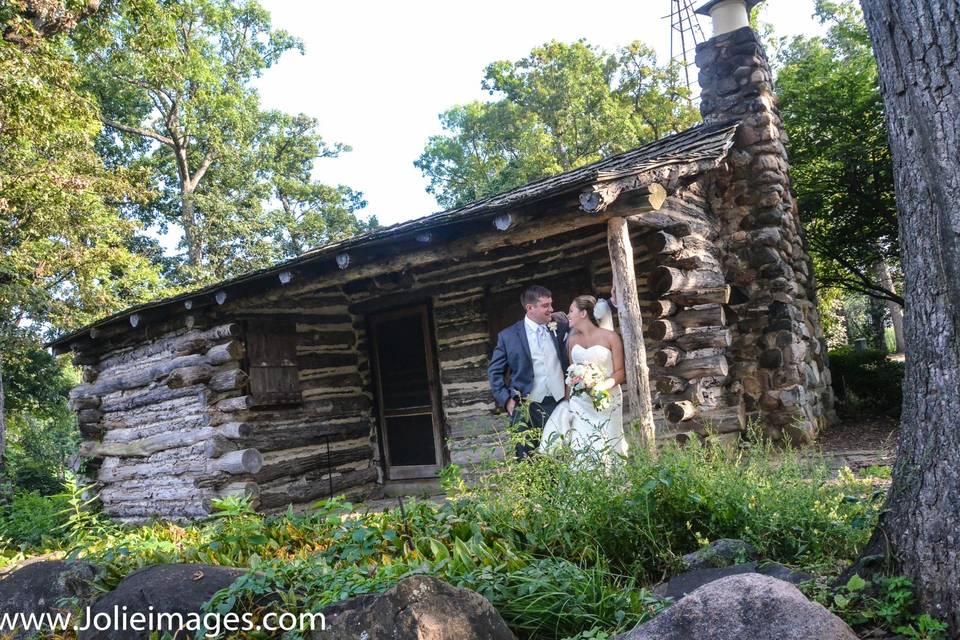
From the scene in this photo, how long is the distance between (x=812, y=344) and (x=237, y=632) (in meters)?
8.76

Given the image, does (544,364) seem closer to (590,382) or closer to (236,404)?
(590,382)

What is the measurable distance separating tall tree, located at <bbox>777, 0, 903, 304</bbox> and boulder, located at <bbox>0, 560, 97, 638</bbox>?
11765 mm

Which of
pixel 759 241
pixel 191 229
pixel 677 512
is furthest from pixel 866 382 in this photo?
pixel 191 229

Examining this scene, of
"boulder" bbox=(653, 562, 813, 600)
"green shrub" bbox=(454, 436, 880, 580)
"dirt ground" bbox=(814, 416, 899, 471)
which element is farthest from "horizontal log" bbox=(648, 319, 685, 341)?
"boulder" bbox=(653, 562, 813, 600)

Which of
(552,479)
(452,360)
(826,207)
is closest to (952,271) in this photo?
(552,479)

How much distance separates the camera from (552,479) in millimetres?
4285

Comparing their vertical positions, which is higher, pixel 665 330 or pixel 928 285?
pixel 665 330

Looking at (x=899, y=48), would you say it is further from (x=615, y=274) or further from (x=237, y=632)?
(x=237, y=632)

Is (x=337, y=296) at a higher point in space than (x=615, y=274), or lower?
higher

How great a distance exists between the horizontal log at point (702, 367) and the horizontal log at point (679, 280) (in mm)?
787

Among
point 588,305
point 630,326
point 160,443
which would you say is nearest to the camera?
point 630,326

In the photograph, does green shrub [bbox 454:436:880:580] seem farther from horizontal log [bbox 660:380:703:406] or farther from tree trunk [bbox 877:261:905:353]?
tree trunk [bbox 877:261:905:353]

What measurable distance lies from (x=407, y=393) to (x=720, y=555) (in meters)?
6.88

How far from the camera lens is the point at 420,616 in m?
2.81
